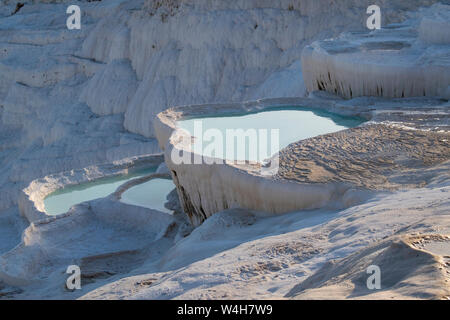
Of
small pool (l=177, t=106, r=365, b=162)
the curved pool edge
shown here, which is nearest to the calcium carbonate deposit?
the curved pool edge

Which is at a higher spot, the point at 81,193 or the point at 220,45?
the point at 220,45

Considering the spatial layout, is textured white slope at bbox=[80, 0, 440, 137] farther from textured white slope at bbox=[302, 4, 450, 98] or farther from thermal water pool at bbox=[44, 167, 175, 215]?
thermal water pool at bbox=[44, 167, 175, 215]

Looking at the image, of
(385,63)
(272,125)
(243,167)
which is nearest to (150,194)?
(272,125)

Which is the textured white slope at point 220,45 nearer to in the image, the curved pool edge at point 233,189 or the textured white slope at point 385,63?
the textured white slope at point 385,63

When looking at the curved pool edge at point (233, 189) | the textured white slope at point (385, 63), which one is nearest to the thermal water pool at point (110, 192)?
the curved pool edge at point (233, 189)

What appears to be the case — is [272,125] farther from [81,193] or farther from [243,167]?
[81,193]
